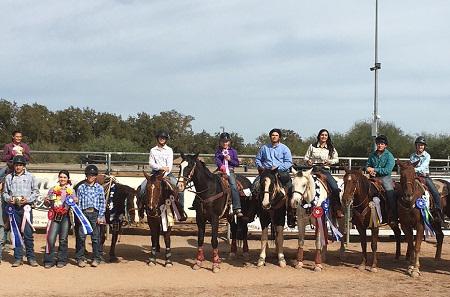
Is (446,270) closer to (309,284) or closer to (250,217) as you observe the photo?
(309,284)

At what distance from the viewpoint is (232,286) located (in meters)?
9.04

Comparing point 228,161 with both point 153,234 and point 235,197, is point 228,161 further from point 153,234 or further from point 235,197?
point 153,234

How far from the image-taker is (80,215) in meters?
10.3

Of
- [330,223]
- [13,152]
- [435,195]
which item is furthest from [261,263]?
[13,152]

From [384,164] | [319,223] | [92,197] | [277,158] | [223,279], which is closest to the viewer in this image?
[223,279]

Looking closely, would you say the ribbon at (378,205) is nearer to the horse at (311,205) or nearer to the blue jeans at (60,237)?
the horse at (311,205)

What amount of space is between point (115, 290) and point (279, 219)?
3751mm

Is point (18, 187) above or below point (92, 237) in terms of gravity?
above

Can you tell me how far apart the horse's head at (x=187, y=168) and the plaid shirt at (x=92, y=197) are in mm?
1836

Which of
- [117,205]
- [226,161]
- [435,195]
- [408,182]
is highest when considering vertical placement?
[226,161]

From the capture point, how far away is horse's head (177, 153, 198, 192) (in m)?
9.86

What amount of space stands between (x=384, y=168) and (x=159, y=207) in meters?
4.82

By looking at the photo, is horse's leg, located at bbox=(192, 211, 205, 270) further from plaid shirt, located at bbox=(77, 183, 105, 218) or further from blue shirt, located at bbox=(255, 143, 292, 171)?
plaid shirt, located at bbox=(77, 183, 105, 218)

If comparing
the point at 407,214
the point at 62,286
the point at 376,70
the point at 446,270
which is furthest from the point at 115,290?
the point at 376,70
